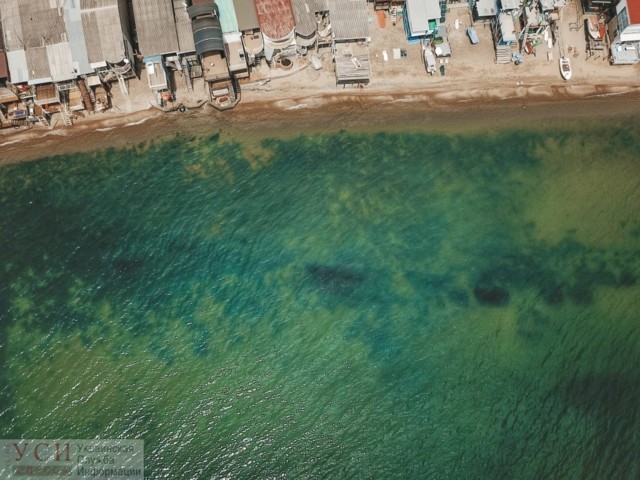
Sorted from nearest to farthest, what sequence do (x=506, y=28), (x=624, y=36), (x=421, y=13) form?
(x=421, y=13) → (x=506, y=28) → (x=624, y=36)

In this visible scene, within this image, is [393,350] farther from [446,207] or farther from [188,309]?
[188,309]

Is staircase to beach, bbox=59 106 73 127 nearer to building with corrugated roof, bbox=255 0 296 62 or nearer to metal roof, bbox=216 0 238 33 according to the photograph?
metal roof, bbox=216 0 238 33

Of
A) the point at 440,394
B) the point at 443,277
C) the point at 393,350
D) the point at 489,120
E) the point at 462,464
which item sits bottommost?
the point at 462,464

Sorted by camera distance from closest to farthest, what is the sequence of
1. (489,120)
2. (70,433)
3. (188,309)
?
(70,433) → (188,309) → (489,120)

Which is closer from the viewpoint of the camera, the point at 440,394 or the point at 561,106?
the point at 440,394

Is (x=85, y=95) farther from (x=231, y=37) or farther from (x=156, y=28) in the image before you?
(x=231, y=37)

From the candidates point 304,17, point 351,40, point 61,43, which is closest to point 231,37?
point 304,17

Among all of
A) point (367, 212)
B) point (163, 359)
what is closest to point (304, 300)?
point (367, 212)

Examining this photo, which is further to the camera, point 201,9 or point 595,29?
point 595,29
